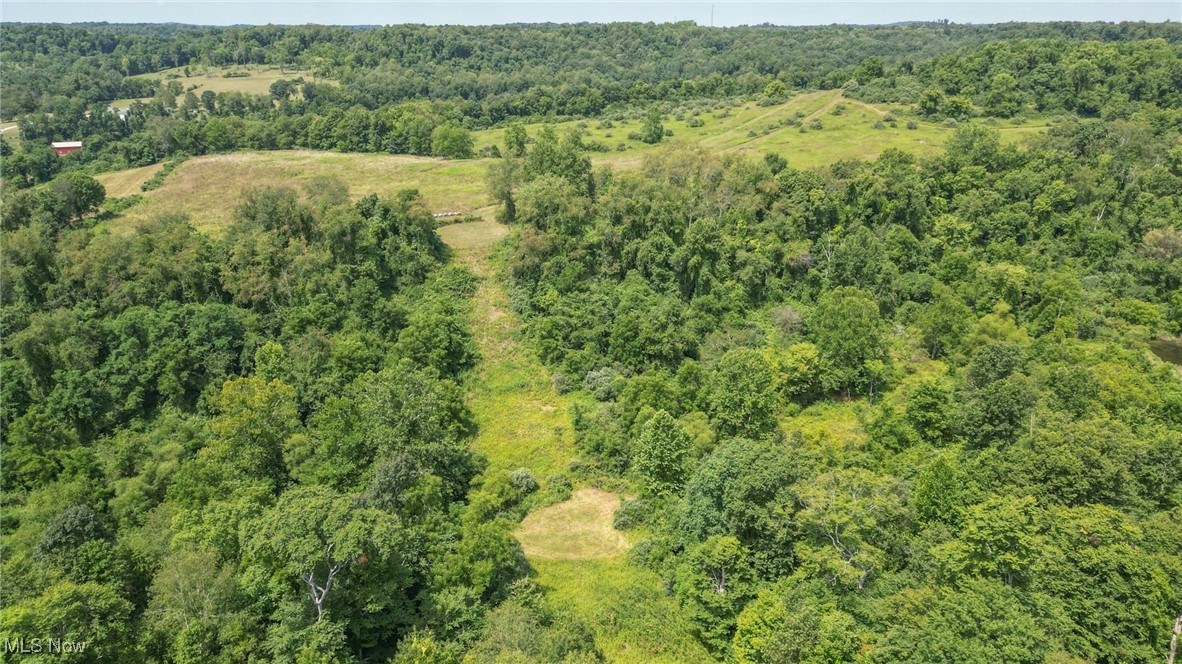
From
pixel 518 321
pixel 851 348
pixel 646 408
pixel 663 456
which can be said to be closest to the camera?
pixel 663 456

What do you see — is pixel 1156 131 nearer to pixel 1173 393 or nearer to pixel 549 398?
pixel 1173 393

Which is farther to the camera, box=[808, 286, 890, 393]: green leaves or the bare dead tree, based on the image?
box=[808, 286, 890, 393]: green leaves

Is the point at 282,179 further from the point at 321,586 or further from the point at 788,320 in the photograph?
the point at 321,586

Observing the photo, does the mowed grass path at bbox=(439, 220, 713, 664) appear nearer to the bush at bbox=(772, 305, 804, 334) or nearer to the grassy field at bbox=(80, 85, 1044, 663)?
the grassy field at bbox=(80, 85, 1044, 663)

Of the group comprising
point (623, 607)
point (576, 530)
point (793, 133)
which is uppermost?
point (793, 133)

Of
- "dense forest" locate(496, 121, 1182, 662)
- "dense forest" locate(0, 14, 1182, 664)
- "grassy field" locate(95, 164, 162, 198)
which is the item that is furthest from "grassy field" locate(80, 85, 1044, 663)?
"dense forest" locate(496, 121, 1182, 662)

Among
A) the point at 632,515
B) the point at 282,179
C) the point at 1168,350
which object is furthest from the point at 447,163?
the point at 1168,350

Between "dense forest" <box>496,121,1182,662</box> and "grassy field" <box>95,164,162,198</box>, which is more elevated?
"grassy field" <box>95,164,162,198</box>
